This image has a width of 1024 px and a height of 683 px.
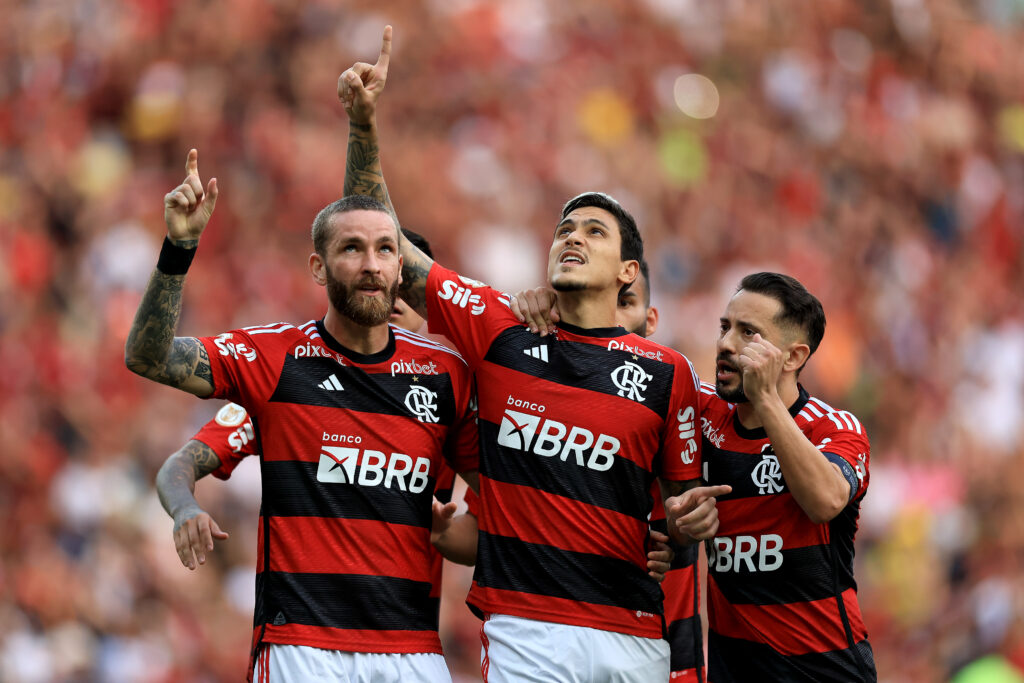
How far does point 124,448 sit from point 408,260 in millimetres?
5963

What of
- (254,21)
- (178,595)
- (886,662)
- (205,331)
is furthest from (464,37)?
(886,662)

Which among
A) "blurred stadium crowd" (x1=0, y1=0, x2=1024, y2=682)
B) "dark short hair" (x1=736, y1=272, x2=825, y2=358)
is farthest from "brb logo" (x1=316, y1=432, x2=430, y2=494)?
"blurred stadium crowd" (x1=0, y1=0, x2=1024, y2=682)

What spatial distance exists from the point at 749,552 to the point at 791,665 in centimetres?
39

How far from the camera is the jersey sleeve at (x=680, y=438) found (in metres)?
3.84

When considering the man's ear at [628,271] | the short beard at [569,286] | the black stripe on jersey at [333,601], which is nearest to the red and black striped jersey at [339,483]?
the black stripe on jersey at [333,601]

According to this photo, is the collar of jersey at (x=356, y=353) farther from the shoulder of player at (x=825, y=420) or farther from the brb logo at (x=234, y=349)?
the shoulder of player at (x=825, y=420)

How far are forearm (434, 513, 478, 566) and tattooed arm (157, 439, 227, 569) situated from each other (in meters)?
0.74

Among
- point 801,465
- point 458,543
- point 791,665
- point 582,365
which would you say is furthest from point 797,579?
point 458,543

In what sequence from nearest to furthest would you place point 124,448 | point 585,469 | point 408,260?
point 585,469 → point 408,260 → point 124,448

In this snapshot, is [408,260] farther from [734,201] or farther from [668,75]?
[668,75]

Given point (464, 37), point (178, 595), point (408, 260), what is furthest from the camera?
point (464, 37)

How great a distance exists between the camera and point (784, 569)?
3.79 m

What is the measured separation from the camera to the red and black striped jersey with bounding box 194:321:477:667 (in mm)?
3654

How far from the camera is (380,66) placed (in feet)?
13.4
